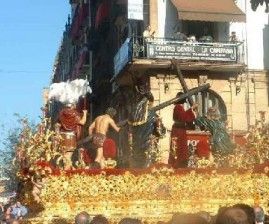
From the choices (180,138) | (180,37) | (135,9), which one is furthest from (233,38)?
(180,138)

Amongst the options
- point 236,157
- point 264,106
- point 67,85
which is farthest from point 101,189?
point 264,106

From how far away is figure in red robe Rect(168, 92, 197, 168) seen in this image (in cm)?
1146

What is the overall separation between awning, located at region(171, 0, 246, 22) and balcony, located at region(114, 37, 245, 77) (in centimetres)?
113

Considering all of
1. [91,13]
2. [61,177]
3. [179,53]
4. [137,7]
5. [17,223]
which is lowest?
[17,223]

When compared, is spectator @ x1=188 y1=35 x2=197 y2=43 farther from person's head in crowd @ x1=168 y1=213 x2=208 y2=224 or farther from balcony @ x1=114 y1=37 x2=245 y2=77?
person's head in crowd @ x1=168 y1=213 x2=208 y2=224

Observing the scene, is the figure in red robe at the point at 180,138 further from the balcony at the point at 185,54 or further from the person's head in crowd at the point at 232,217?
the balcony at the point at 185,54

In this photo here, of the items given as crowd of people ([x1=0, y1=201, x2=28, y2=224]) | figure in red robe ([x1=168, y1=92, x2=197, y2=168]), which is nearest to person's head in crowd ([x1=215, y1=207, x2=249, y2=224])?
crowd of people ([x1=0, y1=201, x2=28, y2=224])

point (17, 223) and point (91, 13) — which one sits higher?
point (91, 13)

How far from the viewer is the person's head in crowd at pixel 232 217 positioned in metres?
4.40

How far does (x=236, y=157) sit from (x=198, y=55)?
1588 cm

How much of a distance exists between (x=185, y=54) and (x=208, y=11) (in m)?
2.20

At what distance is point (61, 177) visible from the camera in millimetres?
9430

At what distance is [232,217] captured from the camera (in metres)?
4.41

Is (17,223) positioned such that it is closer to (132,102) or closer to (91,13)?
(132,102)
